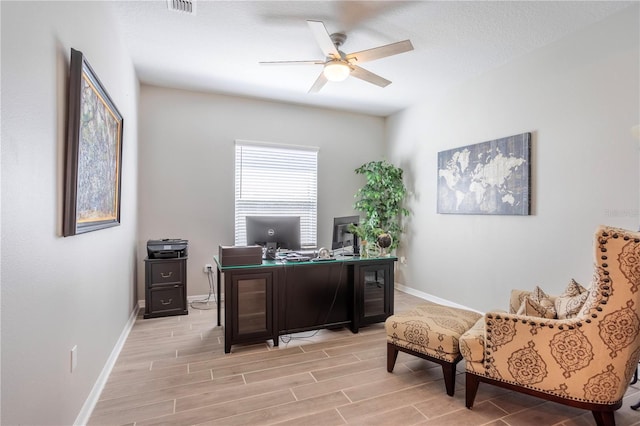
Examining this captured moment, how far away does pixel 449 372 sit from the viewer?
2.17m

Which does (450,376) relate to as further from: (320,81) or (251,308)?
(320,81)

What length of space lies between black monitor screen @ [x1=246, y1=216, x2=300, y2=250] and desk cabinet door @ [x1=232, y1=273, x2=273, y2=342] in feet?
1.61

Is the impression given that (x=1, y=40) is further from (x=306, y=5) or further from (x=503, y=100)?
(x=503, y=100)

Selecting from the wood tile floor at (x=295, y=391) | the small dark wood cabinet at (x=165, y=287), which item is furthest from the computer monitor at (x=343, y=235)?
the small dark wood cabinet at (x=165, y=287)

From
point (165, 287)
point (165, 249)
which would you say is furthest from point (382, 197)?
point (165, 287)

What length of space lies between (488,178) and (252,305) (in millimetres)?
2938

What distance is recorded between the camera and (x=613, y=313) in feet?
5.36

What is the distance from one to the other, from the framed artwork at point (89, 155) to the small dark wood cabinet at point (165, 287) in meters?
1.11

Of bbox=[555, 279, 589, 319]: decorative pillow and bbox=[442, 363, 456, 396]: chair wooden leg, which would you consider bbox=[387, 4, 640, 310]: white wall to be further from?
bbox=[442, 363, 456, 396]: chair wooden leg

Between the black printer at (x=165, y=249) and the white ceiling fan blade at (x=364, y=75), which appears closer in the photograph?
the white ceiling fan blade at (x=364, y=75)

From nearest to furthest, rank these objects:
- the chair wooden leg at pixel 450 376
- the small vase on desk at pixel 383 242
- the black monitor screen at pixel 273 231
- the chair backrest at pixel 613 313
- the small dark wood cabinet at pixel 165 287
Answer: the chair backrest at pixel 613 313 < the chair wooden leg at pixel 450 376 < the black monitor screen at pixel 273 231 < the small vase on desk at pixel 383 242 < the small dark wood cabinet at pixel 165 287

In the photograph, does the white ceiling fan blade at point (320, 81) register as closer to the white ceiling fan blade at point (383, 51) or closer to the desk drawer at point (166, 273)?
the white ceiling fan blade at point (383, 51)

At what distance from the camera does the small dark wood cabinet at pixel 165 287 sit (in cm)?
370

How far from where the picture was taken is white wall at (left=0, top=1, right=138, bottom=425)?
1133mm
